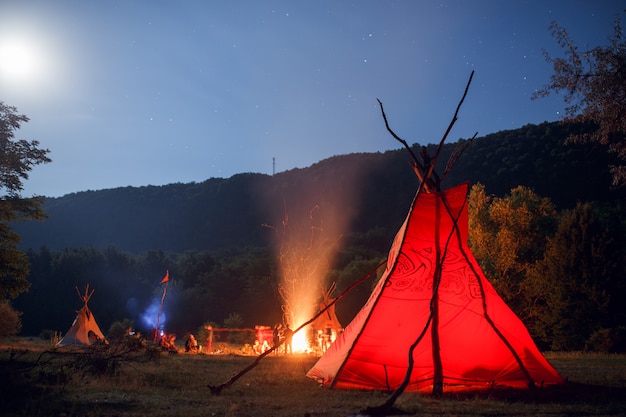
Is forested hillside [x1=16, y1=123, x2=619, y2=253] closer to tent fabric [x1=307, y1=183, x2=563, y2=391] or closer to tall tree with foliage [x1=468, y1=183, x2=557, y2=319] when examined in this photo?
tall tree with foliage [x1=468, y1=183, x2=557, y2=319]

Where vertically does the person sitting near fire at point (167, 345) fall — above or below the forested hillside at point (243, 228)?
below

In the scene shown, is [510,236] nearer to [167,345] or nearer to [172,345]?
[172,345]

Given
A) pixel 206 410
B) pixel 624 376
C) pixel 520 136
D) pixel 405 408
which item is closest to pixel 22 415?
pixel 206 410

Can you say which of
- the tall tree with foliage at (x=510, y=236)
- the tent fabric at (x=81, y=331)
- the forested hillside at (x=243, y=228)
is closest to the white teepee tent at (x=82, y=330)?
the tent fabric at (x=81, y=331)

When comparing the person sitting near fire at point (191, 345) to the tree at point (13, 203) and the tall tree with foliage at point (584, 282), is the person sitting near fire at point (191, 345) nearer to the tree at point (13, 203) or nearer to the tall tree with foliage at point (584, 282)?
the tree at point (13, 203)

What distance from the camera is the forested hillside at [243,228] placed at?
1783 inches

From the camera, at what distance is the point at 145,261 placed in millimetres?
57312

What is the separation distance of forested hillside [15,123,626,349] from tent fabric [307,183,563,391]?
15279mm

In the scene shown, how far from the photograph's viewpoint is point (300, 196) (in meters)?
72.4

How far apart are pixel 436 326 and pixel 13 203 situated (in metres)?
18.6

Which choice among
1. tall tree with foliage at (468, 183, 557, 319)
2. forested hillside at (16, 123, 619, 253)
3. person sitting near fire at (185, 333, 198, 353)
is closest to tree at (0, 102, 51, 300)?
person sitting near fire at (185, 333, 198, 353)

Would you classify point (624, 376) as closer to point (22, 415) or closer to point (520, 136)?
point (22, 415)

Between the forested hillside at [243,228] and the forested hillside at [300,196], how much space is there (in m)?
0.18

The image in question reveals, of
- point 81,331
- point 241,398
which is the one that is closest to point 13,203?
point 81,331
